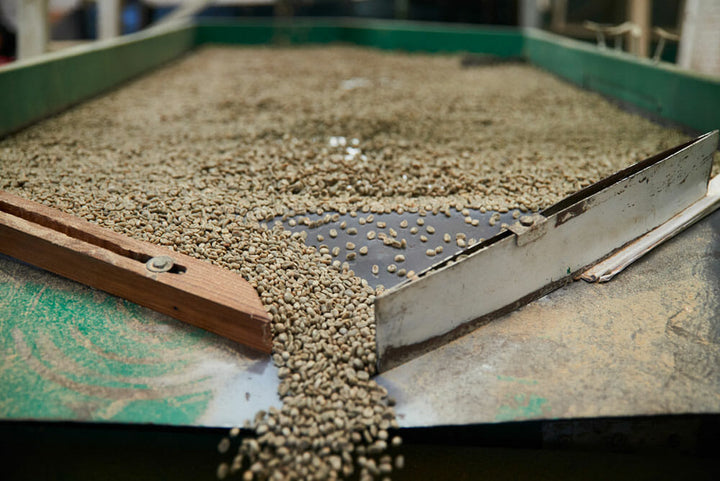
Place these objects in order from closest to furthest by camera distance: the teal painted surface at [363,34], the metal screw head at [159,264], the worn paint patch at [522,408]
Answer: the worn paint patch at [522,408], the metal screw head at [159,264], the teal painted surface at [363,34]

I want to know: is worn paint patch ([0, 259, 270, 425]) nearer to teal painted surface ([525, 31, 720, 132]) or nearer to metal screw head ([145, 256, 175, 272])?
metal screw head ([145, 256, 175, 272])

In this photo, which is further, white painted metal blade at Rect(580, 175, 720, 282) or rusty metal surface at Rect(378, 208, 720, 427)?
white painted metal blade at Rect(580, 175, 720, 282)

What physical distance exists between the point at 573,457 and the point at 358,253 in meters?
1.19

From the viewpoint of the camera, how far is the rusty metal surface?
5.76 ft

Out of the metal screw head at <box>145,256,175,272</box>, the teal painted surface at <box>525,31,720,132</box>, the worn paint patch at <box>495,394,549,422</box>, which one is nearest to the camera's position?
the worn paint patch at <box>495,394,549,422</box>

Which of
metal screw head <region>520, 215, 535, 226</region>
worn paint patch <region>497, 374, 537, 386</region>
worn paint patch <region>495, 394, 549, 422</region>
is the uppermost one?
metal screw head <region>520, 215, 535, 226</region>

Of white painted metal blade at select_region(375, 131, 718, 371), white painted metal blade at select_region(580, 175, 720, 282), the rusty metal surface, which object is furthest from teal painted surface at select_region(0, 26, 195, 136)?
white painted metal blade at select_region(580, 175, 720, 282)

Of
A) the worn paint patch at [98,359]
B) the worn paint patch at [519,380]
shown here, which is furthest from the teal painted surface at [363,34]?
the worn paint patch at [98,359]

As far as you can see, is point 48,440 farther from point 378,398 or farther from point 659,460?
point 659,460

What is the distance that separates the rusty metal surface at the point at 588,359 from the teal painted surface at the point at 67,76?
3.39m

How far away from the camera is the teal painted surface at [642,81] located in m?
3.45

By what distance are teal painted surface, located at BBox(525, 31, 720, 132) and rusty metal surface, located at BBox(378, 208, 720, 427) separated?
1580 millimetres

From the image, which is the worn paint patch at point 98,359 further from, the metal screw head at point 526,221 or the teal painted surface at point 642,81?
the teal painted surface at point 642,81

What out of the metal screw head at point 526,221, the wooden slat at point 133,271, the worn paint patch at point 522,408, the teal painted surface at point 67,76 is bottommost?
the worn paint patch at point 522,408
